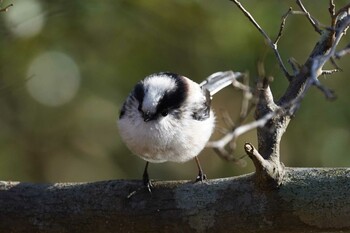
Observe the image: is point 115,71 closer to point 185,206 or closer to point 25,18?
point 25,18

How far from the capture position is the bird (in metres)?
3.80

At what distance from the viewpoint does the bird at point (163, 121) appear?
12.5ft

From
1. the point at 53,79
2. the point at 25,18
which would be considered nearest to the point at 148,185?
the point at 25,18

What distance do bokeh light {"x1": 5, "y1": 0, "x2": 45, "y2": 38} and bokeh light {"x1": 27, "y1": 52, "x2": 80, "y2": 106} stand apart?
488 millimetres

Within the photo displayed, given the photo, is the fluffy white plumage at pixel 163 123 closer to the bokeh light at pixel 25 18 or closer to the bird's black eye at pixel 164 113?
the bird's black eye at pixel 164 113

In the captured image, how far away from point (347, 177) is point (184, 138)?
94 centimetres

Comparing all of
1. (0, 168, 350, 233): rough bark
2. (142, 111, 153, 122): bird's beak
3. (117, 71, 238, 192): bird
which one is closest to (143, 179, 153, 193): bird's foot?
(0, 168, 350, 233): rough bark

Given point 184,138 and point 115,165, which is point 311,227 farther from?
point 115,165

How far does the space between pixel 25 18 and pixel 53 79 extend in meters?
1.14

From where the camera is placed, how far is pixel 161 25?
552cm

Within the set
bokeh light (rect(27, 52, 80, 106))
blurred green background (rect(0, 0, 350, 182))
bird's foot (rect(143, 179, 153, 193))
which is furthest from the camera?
bokeh light (rect(27, 52, 80, 106))

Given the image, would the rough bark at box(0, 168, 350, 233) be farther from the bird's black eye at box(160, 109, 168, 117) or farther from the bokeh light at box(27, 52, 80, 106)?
the bokeh light at box(27, 52, 80, 106)

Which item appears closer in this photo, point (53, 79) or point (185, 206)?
point (185, 206)

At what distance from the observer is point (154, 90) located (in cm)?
384
